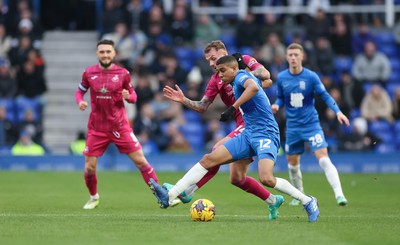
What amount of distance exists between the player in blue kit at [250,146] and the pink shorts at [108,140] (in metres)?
2.39

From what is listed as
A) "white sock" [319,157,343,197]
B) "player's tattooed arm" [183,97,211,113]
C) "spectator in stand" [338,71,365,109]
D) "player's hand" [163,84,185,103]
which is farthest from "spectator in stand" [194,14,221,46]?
"player's hand" [163,84,185,103]

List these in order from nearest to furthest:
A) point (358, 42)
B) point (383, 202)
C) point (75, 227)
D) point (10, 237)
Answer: point (10, 237) → point (75, 227) → point (383, 202) → point (358, 42)

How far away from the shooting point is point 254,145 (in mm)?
12641

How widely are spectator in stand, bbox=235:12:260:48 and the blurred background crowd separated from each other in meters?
0.03

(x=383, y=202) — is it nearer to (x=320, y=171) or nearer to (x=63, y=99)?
(x=320, y=171)

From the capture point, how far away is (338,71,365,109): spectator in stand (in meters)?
26.3

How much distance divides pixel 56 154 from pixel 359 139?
25.4 feet

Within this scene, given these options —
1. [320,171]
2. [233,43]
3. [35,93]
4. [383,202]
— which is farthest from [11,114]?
[383,202]

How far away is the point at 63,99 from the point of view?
92.7 ft

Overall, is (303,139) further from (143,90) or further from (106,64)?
(143,90)

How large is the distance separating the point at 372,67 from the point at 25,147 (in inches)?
391

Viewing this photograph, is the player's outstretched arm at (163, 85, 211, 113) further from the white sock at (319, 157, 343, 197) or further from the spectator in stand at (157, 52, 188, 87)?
the spectator in stand at (157, 52, 188, 87)

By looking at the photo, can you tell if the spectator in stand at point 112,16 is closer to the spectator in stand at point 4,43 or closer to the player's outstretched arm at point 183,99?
the spectator in stand at point 4,43

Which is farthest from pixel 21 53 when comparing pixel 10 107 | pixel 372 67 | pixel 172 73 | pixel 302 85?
pixel 302 85
